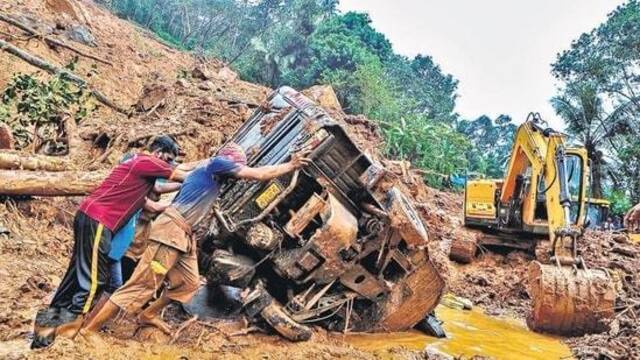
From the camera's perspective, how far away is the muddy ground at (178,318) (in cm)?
405

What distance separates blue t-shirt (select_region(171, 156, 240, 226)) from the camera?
4.04 m

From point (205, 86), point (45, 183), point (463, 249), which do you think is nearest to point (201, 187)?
point (45, 183)

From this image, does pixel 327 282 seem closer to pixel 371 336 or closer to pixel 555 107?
pixel 371 336

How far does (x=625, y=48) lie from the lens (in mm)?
24922

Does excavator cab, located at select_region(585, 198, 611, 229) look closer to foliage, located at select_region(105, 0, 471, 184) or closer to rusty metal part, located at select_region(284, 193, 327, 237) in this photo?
foliage, located at select_region(105, 0, 471, 184)

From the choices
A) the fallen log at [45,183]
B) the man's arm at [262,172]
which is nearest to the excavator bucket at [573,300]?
the man's arm at [262,172]

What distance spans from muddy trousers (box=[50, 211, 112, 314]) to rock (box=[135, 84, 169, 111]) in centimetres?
897

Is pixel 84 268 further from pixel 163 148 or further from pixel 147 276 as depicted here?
pixel 163 148

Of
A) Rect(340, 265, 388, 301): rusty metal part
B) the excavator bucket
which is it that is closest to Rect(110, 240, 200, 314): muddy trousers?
Rect(340, 265, 388, 301): rusty metal part

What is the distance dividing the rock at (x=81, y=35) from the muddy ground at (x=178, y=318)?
700 mm

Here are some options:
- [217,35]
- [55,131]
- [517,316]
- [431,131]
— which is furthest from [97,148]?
[217,35]

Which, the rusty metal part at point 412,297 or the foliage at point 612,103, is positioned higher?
the foliage at point 612,103

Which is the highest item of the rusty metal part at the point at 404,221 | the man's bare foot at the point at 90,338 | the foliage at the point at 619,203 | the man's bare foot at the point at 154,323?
the foliage at the point at 619,203

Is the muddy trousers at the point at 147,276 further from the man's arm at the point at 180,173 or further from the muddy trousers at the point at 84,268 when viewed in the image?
the man's arm at the point at 180,173
